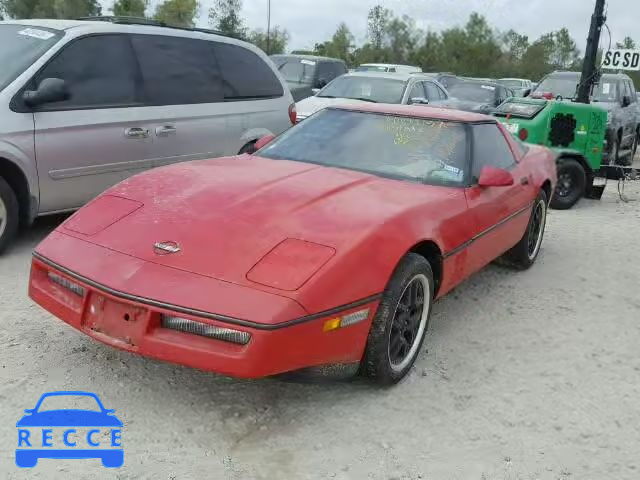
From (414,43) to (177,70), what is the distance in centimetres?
5764

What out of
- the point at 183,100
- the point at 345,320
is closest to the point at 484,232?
the point at 345,320

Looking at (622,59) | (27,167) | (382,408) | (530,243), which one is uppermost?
(622,59)

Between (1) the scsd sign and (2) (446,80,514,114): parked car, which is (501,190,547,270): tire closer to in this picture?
(1) the scsd sign

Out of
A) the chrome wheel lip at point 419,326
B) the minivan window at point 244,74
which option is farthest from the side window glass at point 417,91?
the chrome wheel lip at point 419,326

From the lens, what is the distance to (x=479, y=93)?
49.1ft

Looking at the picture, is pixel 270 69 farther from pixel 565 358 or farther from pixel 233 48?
pixel 565 358

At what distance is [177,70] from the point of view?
6.04 meters

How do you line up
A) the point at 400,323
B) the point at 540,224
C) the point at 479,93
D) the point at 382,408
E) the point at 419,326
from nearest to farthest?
the point at 382,408
the point at 400,323
the point at 419,326
the point at 540,224
the point at 479,93

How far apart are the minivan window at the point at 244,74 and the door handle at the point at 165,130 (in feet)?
2.68

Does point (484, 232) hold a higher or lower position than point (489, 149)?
lower

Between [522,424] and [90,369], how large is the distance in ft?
6.95

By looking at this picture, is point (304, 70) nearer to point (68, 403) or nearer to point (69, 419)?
point (68, 403)

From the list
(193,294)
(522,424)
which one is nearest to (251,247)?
(193,294)

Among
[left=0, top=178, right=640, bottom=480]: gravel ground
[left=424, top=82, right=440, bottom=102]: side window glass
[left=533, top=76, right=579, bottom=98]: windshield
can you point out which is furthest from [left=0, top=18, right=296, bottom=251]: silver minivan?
[left=533, top=76, right=579, bottom=98]: windshield
